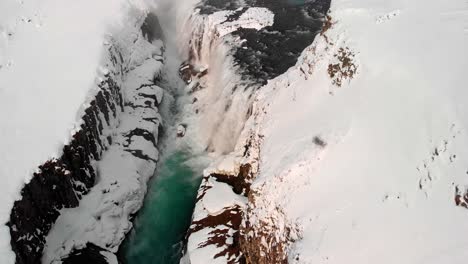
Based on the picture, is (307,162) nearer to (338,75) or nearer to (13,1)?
(338,75)

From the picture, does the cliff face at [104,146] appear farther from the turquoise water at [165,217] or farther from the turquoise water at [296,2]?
the turquoise water at [296,2]

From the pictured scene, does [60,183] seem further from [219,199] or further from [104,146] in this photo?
[219,199]

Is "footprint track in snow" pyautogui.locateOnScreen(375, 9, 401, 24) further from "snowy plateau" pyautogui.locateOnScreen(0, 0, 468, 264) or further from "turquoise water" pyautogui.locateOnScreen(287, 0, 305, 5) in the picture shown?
"turquoise water" pyautogui.locateOnScreen(287, 0, 305, 5)

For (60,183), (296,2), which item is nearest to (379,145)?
(60,183)

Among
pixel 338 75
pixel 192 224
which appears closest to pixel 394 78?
pixel 338 75

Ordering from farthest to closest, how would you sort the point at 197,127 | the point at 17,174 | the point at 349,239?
the point at 197,127 < the point at 17,174 < the point at 349,239

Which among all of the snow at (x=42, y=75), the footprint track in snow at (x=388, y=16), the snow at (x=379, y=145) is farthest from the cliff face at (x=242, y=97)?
the snow at (x=42, y=75)

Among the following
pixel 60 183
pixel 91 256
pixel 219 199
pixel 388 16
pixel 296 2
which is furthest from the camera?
pixel 296 2

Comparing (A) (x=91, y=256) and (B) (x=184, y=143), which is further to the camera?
(B) (x=184, y=143)
